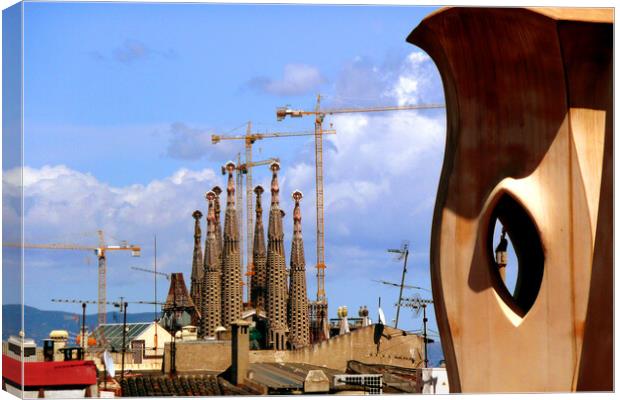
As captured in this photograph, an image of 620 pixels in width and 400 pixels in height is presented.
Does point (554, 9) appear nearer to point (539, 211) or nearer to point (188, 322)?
point (539, 211)

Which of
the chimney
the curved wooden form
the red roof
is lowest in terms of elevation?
the chimney

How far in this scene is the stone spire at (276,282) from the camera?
243 feet

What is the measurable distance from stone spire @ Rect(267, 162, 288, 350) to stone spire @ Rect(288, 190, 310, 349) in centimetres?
55

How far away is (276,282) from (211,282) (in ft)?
14.5

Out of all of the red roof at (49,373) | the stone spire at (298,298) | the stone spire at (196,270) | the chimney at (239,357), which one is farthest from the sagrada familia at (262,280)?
the red roof at (49,373)

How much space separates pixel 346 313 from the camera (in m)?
72.5

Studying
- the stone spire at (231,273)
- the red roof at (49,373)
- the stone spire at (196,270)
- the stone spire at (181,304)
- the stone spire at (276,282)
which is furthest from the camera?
the stone spire at (196,270)

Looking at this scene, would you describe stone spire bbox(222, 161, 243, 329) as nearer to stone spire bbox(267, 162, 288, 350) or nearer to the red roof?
stone spire bbox(267, 162, 288, 350)

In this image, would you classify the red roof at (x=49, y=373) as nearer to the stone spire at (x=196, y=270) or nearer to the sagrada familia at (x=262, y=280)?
the sagrada familia at (x=262, y=280)

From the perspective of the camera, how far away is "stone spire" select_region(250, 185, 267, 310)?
8231 cm

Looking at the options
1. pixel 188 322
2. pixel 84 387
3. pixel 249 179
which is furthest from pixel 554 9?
pixel 249 179

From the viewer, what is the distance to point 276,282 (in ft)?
250

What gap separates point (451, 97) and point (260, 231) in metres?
62.7

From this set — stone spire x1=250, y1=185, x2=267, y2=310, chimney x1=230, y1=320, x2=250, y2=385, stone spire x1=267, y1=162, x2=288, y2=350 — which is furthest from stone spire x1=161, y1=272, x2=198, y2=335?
chimney x1=230, y1=320, x2=250, y2=385
